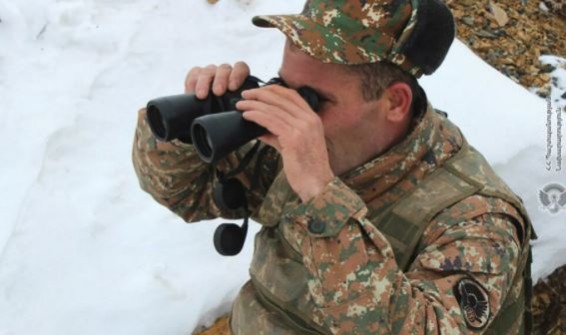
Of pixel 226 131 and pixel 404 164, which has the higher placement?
pixel 226 131

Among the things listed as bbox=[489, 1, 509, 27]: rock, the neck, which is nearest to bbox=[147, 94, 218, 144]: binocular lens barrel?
the neck

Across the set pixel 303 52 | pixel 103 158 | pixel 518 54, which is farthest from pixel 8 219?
pixel 518 54

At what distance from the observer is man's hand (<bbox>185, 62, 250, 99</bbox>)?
2.09 m

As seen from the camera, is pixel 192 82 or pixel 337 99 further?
pixel 192 82

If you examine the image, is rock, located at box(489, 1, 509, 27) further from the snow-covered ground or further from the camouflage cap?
the camouflage cap

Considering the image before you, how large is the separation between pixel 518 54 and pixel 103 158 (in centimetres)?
306

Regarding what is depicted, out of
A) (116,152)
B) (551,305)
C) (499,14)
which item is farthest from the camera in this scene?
(499,14)

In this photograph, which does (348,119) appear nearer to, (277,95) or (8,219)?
(277,95)

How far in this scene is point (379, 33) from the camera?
2.02m

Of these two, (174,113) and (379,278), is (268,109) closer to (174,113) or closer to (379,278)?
(174,113)

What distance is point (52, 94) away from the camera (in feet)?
14.8

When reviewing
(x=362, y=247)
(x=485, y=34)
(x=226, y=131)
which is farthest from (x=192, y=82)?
(x=485, y=34)

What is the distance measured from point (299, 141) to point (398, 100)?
0.49 metres

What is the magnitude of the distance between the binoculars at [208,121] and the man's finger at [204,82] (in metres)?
0.02
